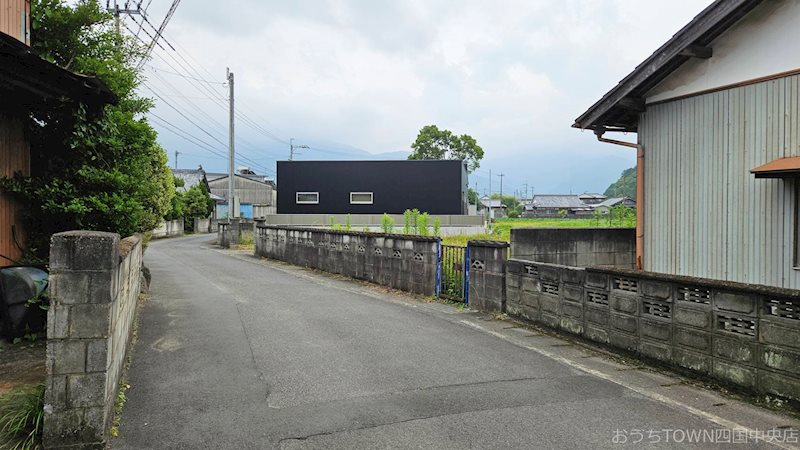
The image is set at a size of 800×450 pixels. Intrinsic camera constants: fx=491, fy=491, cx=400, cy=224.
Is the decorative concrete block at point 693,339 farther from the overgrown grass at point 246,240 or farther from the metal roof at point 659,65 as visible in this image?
the overgrown grass at point 246,240

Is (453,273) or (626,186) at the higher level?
(626,186)

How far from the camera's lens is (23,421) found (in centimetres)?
356

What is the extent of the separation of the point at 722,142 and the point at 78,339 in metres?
8.13

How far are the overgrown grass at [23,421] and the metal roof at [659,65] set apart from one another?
337 inches

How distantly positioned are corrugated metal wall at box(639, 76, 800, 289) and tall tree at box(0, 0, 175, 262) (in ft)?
27.2

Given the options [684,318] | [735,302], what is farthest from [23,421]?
[735,302]

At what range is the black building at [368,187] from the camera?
3288 centimetres

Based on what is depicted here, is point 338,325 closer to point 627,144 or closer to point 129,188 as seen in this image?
point 129,188

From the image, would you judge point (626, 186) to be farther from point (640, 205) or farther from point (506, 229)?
point (640, 205)

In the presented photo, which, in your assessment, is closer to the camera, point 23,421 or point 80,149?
point 23,421

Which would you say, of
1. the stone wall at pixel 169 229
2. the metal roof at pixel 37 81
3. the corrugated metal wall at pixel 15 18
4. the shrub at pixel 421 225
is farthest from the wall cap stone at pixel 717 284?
the stone wall at pixel 169 229

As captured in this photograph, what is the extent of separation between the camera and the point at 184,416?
4.04 metres

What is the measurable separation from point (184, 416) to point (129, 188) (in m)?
4.78

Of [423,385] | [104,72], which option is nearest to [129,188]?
[104,72]
